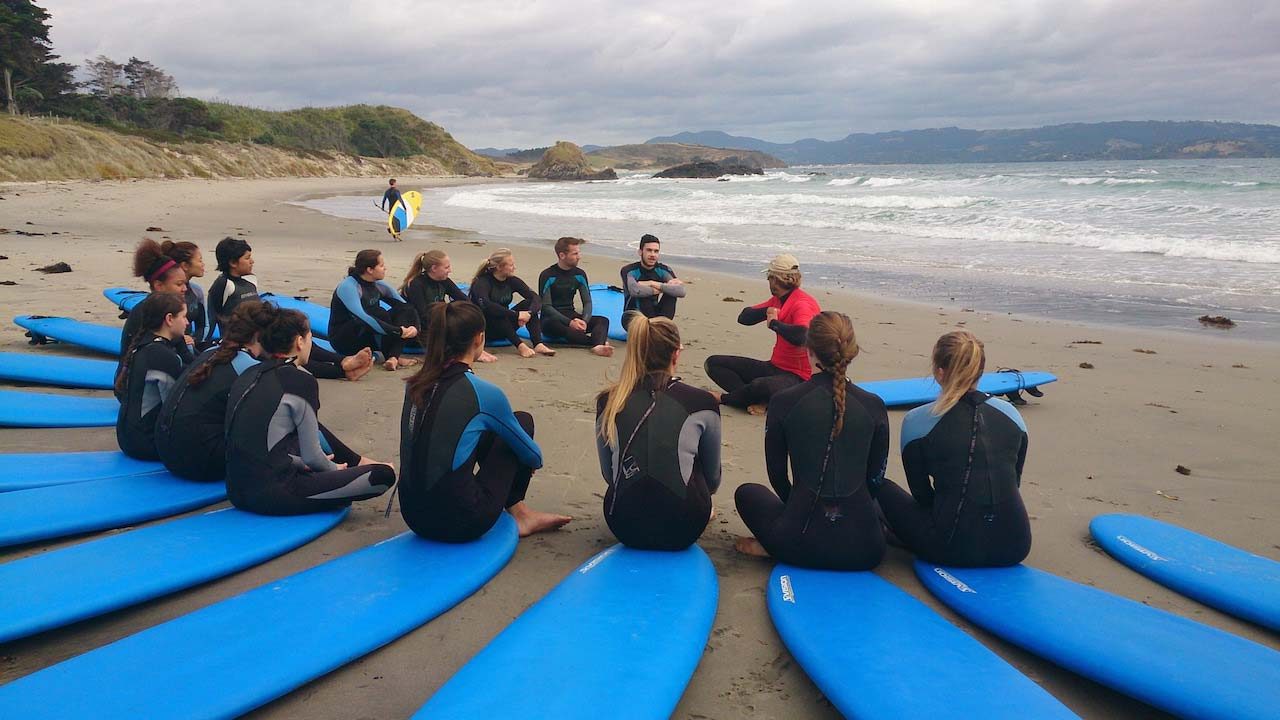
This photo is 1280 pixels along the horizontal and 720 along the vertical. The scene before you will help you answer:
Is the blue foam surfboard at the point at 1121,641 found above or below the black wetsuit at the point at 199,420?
below

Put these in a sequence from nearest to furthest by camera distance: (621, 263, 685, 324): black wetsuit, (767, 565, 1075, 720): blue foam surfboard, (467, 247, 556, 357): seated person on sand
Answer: (767, 565, 1075, 720): blue foam surfboard
(467, 247, 556, 357): seated person on sand
(621, 263, 685, 324): black wetsuit

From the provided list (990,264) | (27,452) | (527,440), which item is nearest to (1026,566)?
(527,440)

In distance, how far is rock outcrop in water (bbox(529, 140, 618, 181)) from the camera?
9450 cm

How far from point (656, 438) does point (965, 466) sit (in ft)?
4.38

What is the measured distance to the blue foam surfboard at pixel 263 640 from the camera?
2.51 m

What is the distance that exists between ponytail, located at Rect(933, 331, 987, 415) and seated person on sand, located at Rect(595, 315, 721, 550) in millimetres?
980

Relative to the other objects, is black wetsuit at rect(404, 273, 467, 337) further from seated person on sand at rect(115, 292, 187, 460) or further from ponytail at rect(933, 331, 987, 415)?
ponytail at rect(933, 331, 987, 415)

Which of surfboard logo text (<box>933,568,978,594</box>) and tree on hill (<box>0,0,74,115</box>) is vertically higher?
tree on hill (<box>0,0,74,115</box>)

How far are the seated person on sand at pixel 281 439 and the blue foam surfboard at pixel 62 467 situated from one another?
1.01 metres

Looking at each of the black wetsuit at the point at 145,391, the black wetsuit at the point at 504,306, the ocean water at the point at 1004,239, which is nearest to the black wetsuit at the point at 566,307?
the black wetsuit at the point at 504,306

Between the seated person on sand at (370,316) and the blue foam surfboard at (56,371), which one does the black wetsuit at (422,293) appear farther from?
the blue foam surfboard at (56,371)

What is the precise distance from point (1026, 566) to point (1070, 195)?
27222 mm

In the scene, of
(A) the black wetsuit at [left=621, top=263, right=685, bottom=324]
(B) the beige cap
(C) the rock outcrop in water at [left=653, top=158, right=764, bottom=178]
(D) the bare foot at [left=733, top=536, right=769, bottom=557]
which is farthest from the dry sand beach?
(C) the rock outcrop in water at [left=653, top=158, right=764, bottom=178]

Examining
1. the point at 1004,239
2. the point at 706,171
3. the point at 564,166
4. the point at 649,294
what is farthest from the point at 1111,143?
the point at 649,294
